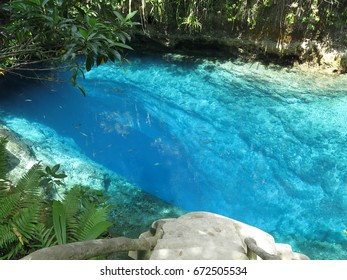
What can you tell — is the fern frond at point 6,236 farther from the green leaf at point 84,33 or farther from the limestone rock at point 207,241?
the green leaf at point 84,33

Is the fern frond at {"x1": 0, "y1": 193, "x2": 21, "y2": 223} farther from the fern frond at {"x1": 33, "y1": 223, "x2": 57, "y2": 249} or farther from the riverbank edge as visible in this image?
the riverbank edge

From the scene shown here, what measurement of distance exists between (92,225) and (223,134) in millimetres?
3617

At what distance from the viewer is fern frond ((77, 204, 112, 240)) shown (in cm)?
352

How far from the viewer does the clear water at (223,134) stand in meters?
5.09

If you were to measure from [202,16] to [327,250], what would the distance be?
689 centimetres

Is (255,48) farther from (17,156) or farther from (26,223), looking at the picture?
(26,223)

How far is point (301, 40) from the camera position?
28.7ft

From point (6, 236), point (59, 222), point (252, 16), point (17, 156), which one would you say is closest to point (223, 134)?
point (17, 156)

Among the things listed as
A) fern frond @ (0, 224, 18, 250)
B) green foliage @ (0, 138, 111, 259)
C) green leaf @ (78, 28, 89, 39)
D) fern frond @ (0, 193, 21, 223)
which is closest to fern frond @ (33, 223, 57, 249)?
green foliage @ (0, 138, 111, 259)

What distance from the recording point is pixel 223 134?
260 inches

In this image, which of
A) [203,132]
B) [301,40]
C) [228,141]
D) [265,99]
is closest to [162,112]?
[203,132]

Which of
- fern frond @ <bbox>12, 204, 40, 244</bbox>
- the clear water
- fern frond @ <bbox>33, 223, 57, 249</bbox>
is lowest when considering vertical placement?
the clear water

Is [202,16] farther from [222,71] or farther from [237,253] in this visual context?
[237,253]

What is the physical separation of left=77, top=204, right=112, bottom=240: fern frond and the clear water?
1.70 metres
